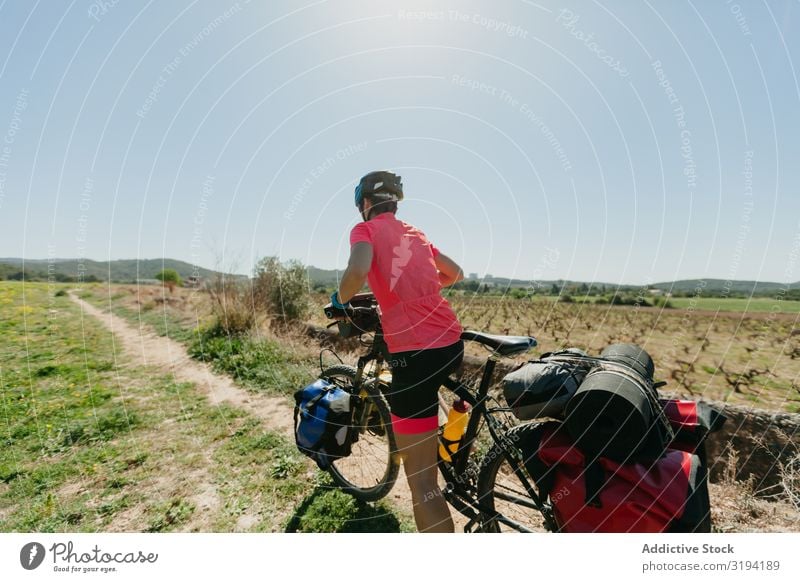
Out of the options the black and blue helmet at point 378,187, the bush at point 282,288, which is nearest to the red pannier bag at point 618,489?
the black and blue helmet at point 378,187

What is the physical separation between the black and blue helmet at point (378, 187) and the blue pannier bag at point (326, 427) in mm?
1781

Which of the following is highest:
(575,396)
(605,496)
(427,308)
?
(427,308)

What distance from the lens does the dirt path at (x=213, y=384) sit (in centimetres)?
377

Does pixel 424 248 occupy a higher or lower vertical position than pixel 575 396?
higher

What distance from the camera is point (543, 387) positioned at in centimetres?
212

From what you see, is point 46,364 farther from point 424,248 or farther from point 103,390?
point 424,248

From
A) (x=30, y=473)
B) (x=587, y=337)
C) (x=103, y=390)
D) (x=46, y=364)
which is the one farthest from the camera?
(x=587, y=337)

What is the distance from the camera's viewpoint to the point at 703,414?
1968 mm

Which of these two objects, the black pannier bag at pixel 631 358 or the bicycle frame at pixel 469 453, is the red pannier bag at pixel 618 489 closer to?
the bicycle frame at pixel 469 453

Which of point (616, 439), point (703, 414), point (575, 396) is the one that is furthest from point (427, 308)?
point (703, 414)

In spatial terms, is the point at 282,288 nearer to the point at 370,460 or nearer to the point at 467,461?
the point at 370,460

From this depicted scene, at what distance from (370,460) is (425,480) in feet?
4.85

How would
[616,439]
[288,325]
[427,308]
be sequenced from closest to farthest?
[616,439] < [427,308] < [288,325]
